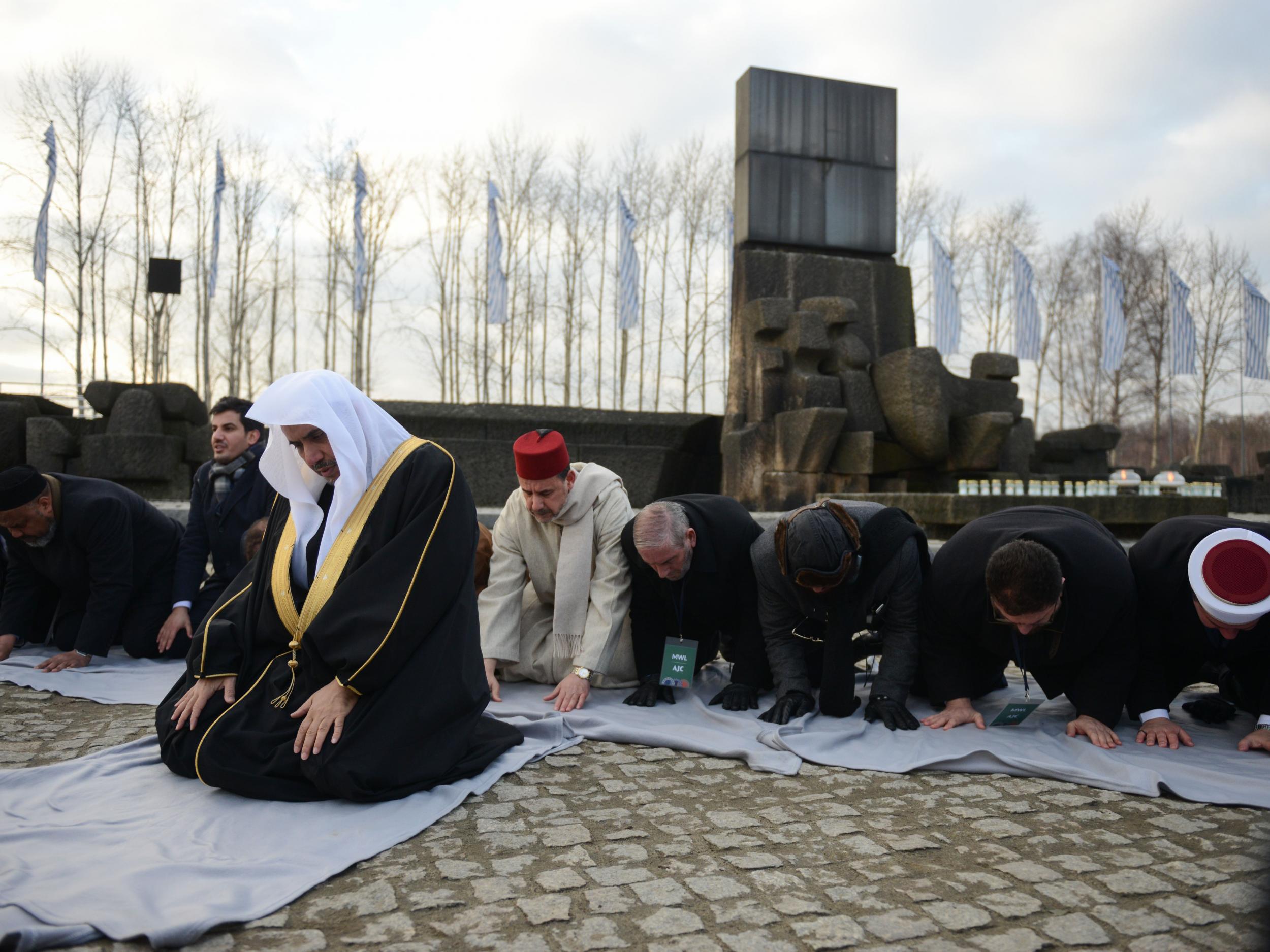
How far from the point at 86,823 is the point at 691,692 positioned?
2.53 meters

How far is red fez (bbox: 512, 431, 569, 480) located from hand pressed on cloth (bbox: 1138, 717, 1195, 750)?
2.49m

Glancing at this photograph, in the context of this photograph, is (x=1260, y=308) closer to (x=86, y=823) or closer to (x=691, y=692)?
(x=691, y=692)

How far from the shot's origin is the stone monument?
8.96m

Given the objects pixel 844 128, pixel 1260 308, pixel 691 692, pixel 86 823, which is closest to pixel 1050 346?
pixel 1260 308

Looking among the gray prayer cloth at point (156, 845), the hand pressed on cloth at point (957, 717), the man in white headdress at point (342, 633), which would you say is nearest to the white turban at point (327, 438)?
the man in white headdress at point (342, 633)

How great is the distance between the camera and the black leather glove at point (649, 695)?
4.27m

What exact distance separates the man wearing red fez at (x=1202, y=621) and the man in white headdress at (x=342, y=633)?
2456 mm

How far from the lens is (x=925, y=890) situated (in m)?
2.35

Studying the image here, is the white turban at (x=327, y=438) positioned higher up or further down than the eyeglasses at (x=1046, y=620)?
higher up

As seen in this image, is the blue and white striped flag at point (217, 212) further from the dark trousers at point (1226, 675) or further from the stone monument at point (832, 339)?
the dark trousers at point (1226, 675)

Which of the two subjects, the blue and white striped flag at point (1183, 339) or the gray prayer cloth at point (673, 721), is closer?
Result: the gray prayer cloth at point (673, 721)

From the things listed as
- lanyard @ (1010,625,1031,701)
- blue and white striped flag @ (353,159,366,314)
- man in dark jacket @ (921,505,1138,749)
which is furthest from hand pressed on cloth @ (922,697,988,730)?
blue and white striped flag @ (353,159,366,314)

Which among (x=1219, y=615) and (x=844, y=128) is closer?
(x=1219, y=615)

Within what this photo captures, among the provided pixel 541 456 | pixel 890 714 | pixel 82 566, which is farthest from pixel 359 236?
pixel 890 714
